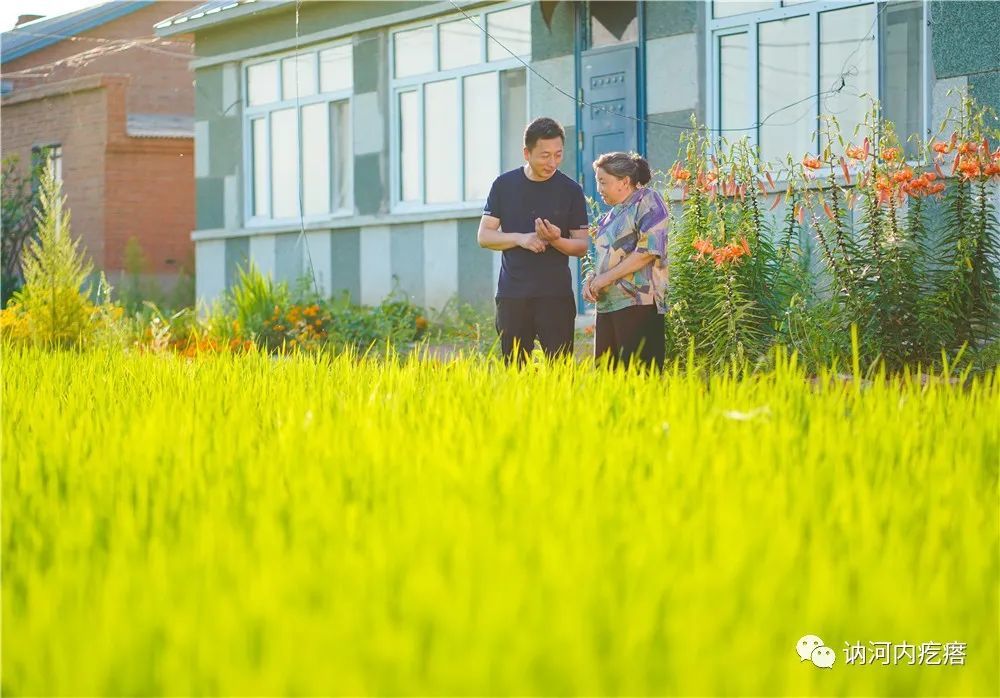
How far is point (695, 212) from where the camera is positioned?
8703mm

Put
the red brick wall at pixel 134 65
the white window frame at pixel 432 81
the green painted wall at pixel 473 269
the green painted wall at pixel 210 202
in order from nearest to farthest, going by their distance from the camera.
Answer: the green painted wall at pixel 473 269 → the white window frame at pixel 432 81 → the green painted wall at pixel 210 202 → the red brick wall at pixel 134 65

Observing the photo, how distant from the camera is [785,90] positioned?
11.2m

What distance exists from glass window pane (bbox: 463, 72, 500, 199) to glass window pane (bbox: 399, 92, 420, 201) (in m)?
0.73

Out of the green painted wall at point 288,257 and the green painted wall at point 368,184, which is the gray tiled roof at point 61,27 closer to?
the green painted wall at point 288,257

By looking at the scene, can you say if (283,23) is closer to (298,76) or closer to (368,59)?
(298,76)

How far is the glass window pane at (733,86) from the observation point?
11484 mm

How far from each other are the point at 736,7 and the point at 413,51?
4586 mm

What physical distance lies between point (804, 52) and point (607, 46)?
83.4 inches

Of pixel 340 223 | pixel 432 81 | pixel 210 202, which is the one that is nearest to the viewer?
pixel 432 81

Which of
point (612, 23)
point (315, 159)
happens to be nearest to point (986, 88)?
point (612, 23)

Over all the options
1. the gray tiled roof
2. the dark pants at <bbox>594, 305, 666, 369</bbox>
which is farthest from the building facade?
the gray tiled roof

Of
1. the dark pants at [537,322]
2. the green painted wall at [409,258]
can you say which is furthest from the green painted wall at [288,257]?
the dark pants at [537,322]

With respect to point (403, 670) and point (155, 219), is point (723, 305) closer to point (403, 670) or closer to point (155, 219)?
point (403, 670)

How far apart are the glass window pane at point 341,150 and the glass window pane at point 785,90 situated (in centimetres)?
598
